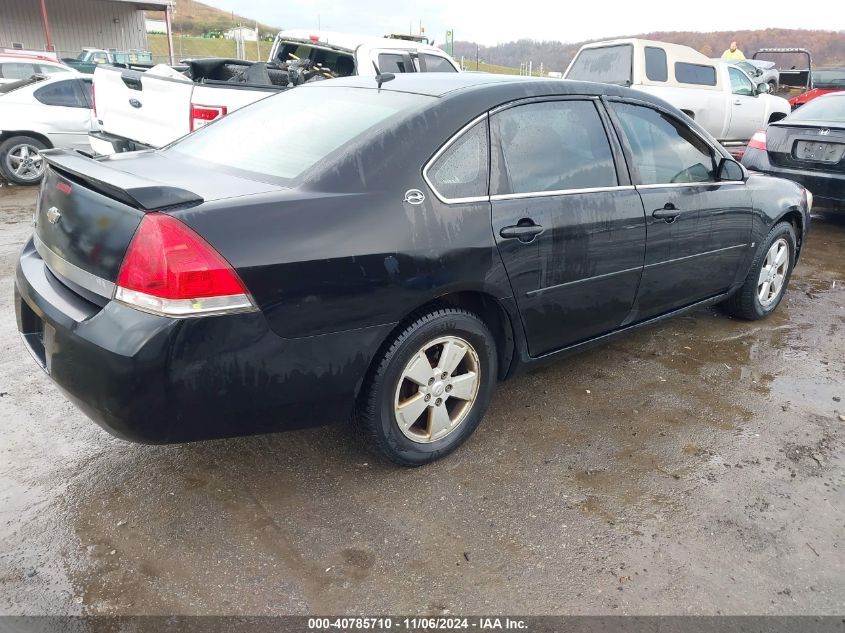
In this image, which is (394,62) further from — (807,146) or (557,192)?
(557,192)

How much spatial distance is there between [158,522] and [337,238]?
1278 millimetres

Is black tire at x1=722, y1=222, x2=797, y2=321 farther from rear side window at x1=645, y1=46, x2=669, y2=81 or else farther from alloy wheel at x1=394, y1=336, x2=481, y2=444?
rear side window at x1=645, y1=46, x2=669, y2=81

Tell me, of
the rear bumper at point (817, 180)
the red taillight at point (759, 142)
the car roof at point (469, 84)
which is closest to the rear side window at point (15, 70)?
the car roof at point (469, 84)

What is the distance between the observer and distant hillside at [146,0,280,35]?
71750mm

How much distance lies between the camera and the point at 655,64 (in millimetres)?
10094

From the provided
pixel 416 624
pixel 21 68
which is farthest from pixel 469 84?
pixel 21 68

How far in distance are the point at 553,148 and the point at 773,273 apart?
8.16 feet

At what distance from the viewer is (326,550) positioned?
2.42 metres

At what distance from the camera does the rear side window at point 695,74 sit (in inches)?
409

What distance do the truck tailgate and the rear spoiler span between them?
3282mm

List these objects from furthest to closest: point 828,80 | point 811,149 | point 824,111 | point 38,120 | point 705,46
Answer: point 705,46 < point 828,80 < point 38,120 < point 824,111 < point 811,149

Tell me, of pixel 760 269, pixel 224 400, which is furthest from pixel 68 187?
pixel 760 269

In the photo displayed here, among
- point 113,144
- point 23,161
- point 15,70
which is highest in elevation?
point 15,70

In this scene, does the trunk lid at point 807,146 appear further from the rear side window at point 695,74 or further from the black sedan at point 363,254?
the black sedan at point 363,254
